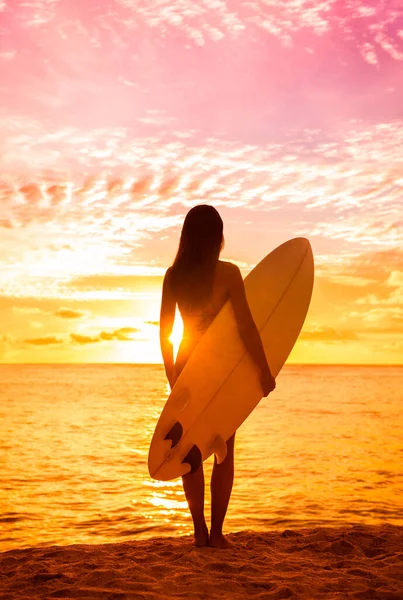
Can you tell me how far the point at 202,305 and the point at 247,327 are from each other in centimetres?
30

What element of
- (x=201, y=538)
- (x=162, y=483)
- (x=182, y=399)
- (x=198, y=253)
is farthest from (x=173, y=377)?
(x=162, y=483)

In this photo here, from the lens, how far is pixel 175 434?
375cm

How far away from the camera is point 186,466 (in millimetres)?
3682

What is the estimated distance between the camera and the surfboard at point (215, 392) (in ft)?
12.2

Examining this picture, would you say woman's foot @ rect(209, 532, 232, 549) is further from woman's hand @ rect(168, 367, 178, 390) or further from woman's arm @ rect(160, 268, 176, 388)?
woman's arm @ rect(160, 268, 176, 388)

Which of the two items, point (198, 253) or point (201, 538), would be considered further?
point (201, 538)

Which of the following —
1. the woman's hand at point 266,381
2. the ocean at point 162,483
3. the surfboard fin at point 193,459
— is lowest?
the ocean at point 162,483

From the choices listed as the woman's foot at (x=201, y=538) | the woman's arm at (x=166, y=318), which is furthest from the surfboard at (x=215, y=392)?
the woman's foot at (x=201, y=538)

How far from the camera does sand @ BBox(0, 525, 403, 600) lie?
3074mm

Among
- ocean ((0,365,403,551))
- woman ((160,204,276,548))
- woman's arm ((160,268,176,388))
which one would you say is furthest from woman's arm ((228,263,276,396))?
ocean ((0,365,403,551))

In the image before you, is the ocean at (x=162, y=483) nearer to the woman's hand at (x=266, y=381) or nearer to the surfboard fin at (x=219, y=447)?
the surfboard fin at (x=219, y=447)

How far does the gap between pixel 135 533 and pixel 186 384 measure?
273 centimetres

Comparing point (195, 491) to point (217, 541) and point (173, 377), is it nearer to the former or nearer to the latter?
point (217, 541)

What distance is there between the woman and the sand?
1.08ft
